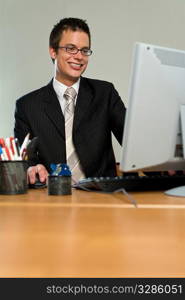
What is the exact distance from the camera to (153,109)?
3.34 ft

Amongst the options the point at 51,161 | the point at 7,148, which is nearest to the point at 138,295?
the point at 7,148

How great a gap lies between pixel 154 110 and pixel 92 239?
0.52 meters

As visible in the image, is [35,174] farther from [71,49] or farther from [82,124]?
[71,49]

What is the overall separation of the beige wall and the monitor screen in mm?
1959

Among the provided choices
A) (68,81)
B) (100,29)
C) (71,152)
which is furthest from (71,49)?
(100,29)

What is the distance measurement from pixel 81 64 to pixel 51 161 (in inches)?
22.2

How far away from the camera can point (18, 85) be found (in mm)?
3037

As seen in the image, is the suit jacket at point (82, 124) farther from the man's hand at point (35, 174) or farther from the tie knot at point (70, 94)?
the man's hand at point (35, 174)

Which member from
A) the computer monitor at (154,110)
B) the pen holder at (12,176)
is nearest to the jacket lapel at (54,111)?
the pen holder at (12,176)

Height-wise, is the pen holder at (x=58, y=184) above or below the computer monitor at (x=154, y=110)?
below

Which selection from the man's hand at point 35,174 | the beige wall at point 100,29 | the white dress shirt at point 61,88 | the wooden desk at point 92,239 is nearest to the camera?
the wooden desk at point 92,239

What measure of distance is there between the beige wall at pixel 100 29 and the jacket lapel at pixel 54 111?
1.03m

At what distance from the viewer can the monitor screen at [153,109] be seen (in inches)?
38.9

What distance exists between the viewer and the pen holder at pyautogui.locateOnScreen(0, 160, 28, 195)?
44.8 inches
